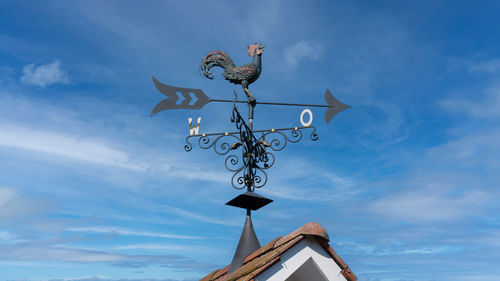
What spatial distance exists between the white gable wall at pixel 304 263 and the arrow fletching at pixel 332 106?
8.25ft

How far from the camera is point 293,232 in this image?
2.88m

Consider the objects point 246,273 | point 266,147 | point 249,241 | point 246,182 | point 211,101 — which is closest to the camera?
point 246,273

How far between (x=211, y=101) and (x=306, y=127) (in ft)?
4.03

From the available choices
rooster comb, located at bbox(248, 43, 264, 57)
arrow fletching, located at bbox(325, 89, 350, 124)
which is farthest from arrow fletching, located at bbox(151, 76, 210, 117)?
arrow fletching, located at bbox(325, 89, 350, 124)

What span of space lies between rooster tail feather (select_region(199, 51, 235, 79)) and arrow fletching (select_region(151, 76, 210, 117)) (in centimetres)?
41

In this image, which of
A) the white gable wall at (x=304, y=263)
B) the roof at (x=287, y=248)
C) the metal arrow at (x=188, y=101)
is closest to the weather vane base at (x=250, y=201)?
the roof at (x=287, y=248)

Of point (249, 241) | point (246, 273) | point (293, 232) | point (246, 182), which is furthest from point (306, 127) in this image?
point (246, 273)

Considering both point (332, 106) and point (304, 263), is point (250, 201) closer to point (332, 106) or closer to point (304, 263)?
point (304, 263)

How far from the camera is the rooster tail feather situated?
16.9 feet

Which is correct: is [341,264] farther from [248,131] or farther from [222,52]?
[222,52]

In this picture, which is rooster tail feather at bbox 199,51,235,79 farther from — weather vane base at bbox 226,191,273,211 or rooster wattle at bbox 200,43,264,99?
weather vane base at bbox 226,191,273,211

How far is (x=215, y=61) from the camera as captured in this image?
5.29 metres

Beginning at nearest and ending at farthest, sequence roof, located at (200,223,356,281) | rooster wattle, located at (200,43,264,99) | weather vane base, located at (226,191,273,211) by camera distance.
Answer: roof, located at (200,223,356,281) < weather vane base, located at (226,191,273,211) < rooster wattle, located at (200,43,264,99)

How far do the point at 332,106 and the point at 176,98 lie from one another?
1.98 metres
